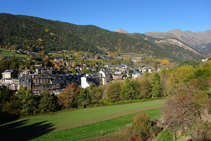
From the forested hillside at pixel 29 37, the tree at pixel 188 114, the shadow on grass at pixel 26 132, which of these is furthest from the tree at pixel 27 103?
the forested hillside at pixel 29 37

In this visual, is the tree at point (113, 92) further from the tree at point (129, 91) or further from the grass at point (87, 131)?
the grass at point (87, 131)

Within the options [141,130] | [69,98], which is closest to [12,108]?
[69,98]

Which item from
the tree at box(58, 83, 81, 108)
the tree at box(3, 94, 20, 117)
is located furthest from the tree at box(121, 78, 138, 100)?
the tree at box(3, 94, 20, 117)

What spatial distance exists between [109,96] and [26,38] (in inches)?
5299

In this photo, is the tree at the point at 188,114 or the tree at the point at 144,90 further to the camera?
the tree at the point at 144,90

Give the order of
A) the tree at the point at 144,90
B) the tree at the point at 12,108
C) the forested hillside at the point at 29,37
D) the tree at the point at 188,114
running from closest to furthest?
the tree at the point at 188,114
the tree at the point at 12,108
the tree at the point at 144,90
the forested hillside at the point at 29,37

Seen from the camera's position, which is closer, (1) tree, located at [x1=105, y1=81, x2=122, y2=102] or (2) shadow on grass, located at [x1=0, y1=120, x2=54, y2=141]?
(2) shadow on grass, located at [x1=0, y1=120, x2=54, y2=141]

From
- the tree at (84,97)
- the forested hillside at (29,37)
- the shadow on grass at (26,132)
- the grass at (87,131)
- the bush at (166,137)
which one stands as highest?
the forested hillside at (29,37)

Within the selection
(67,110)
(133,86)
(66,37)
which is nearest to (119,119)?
(67,110)

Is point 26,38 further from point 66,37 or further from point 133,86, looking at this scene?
point 133,86

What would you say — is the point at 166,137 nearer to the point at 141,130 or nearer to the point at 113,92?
the point at 141,130

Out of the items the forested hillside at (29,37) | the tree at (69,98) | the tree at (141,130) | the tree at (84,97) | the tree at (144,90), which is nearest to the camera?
the tree at (141,130)

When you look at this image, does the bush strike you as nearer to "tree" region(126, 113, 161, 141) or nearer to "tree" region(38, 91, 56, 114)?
"tree" region(126, 113, 161, 141)

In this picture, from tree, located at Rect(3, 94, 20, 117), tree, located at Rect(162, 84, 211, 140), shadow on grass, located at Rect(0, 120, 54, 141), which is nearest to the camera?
tree, located at Rect(162, 84, 211, 140)
